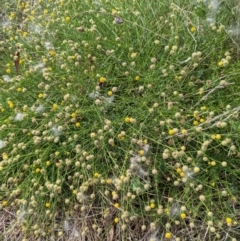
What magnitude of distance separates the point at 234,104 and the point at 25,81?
1017 millimetres

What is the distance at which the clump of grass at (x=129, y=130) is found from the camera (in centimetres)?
169

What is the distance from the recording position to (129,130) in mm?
1802

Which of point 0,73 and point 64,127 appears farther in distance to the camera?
point 0,73

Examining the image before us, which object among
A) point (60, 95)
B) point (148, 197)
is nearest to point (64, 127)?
point (60, 95)

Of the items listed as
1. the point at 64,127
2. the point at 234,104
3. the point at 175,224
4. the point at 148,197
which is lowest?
the point at 175,224

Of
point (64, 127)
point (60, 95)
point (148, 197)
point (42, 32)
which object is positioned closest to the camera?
point (148, 197)

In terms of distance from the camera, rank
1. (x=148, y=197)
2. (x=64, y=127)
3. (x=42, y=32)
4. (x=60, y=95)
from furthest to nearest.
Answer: (x=42, y=32)
(x=60, y=95)
(x=64, y=127)
(x=148, y=197)

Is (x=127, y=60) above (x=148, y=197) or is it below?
above

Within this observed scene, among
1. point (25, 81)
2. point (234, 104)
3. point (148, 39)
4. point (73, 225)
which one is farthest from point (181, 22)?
point (73, 225)

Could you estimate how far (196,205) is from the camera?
1733mm

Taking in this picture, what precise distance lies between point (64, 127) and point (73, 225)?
0.46 m

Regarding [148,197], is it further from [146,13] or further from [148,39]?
[146,13]

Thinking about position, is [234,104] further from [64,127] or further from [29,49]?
[29,49]

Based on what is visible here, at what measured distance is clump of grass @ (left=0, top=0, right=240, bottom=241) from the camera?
5.56 feet
